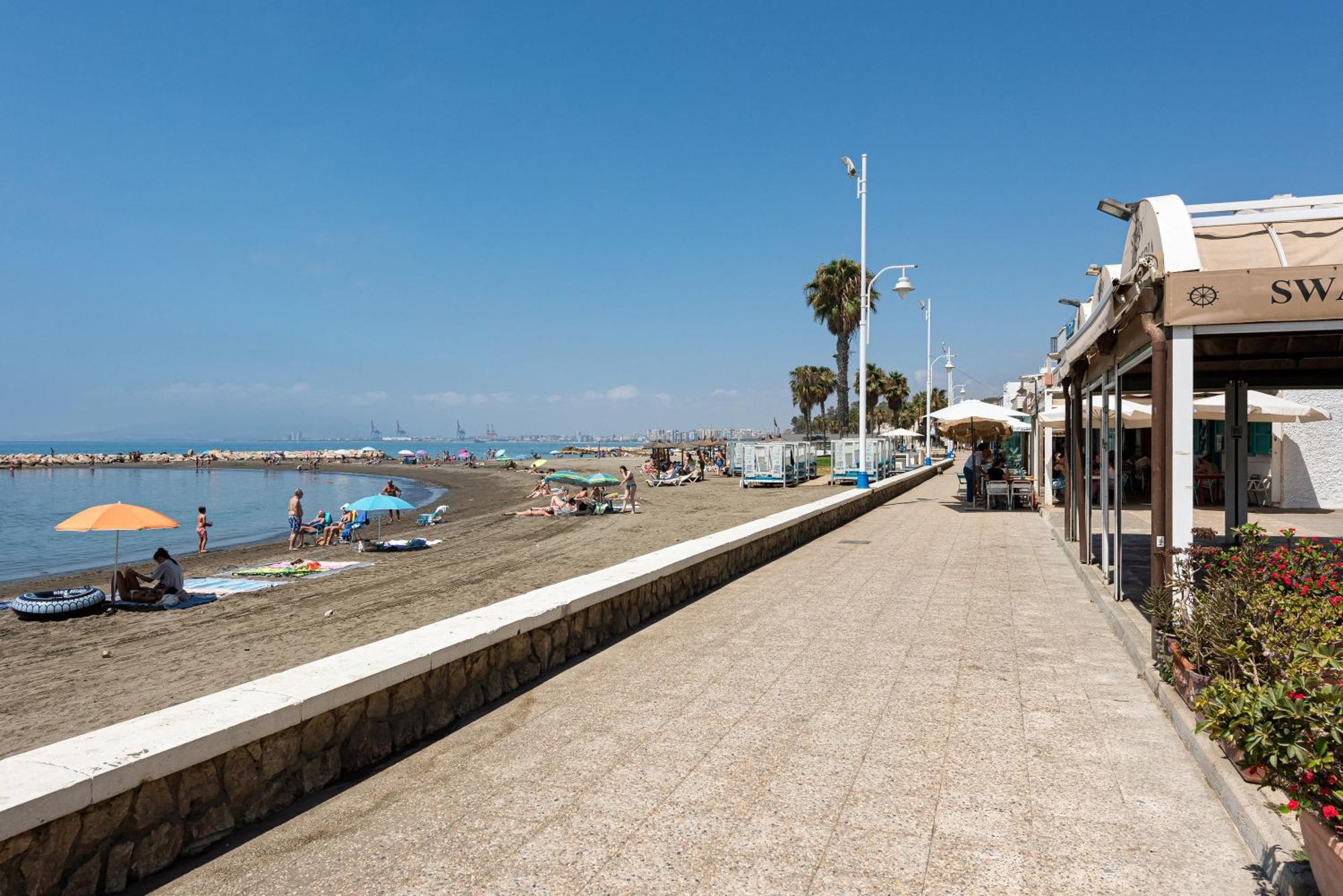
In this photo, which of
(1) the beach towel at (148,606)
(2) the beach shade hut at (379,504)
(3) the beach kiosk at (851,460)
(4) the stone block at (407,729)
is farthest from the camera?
(3) the beach kiosk at (851,460)

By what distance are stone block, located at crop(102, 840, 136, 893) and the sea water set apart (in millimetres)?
17974

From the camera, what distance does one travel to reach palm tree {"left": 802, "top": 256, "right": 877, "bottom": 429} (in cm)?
4281

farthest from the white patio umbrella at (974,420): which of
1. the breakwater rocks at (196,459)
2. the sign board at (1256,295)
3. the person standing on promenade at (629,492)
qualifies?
the breakwater rocks at (196,459)

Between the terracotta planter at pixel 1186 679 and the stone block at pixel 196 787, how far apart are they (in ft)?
15.1

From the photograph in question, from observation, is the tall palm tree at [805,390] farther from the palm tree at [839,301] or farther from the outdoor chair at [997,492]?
the outdoor chair at [997,492]

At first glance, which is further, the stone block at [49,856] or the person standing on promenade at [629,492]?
the person standing on promenade at [629,492]

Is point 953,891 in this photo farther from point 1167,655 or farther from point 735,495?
point 735,495

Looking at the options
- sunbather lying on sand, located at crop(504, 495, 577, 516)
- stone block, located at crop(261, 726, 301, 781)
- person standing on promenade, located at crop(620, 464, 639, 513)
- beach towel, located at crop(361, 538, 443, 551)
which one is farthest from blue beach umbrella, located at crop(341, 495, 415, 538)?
stone block, located at crop(261, 726, 301, 781)

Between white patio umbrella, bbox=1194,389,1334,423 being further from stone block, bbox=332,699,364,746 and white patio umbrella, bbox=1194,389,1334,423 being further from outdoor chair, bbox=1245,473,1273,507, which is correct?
stone block, bbox=332,699,364,746

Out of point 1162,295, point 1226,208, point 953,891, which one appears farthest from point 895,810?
point 1226,208

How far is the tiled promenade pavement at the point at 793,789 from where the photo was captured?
3.01m

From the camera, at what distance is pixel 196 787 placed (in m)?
3.19

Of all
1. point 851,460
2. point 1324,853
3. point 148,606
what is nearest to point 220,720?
point 1324,853

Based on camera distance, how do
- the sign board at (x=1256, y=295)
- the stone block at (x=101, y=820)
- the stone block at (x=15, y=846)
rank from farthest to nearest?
the sign board at (x=1256, y=295) → the stone block at (x=101, y=820) → the stone block at (x=15, y=846)
